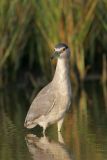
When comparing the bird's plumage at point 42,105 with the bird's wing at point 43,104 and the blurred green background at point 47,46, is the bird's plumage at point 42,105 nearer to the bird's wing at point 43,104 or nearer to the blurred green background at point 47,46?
the bird's wing at point 43,104

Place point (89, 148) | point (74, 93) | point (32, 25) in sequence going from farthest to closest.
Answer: point (32, 25) < point (74, 93) < point (89, 148)

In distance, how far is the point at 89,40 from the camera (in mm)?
15438

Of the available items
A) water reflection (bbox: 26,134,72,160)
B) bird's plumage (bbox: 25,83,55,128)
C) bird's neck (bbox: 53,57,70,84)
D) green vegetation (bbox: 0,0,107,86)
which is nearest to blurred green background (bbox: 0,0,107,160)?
green vegetation (bbox: 0,0,107,86)

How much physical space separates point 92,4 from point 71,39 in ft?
2.49

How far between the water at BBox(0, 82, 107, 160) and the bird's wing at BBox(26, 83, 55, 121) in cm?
26

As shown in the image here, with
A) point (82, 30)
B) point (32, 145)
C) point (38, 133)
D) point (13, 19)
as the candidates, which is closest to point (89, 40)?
point (82, 30)

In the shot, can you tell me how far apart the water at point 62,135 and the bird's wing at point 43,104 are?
10.3 inches

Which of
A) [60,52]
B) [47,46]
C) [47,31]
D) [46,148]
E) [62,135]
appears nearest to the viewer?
[46,148]

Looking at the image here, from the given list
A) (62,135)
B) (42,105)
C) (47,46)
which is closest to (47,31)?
(47,46)

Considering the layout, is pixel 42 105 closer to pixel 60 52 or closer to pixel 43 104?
pixel 43 104

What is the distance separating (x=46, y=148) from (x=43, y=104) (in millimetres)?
1198

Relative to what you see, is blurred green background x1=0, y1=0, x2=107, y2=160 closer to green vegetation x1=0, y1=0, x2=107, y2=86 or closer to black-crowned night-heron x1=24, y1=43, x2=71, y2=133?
green vegetation x1=0, y1=0, x2=107, y2=86

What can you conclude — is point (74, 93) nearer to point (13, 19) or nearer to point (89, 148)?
point (13, 19)

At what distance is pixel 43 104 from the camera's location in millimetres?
10594
